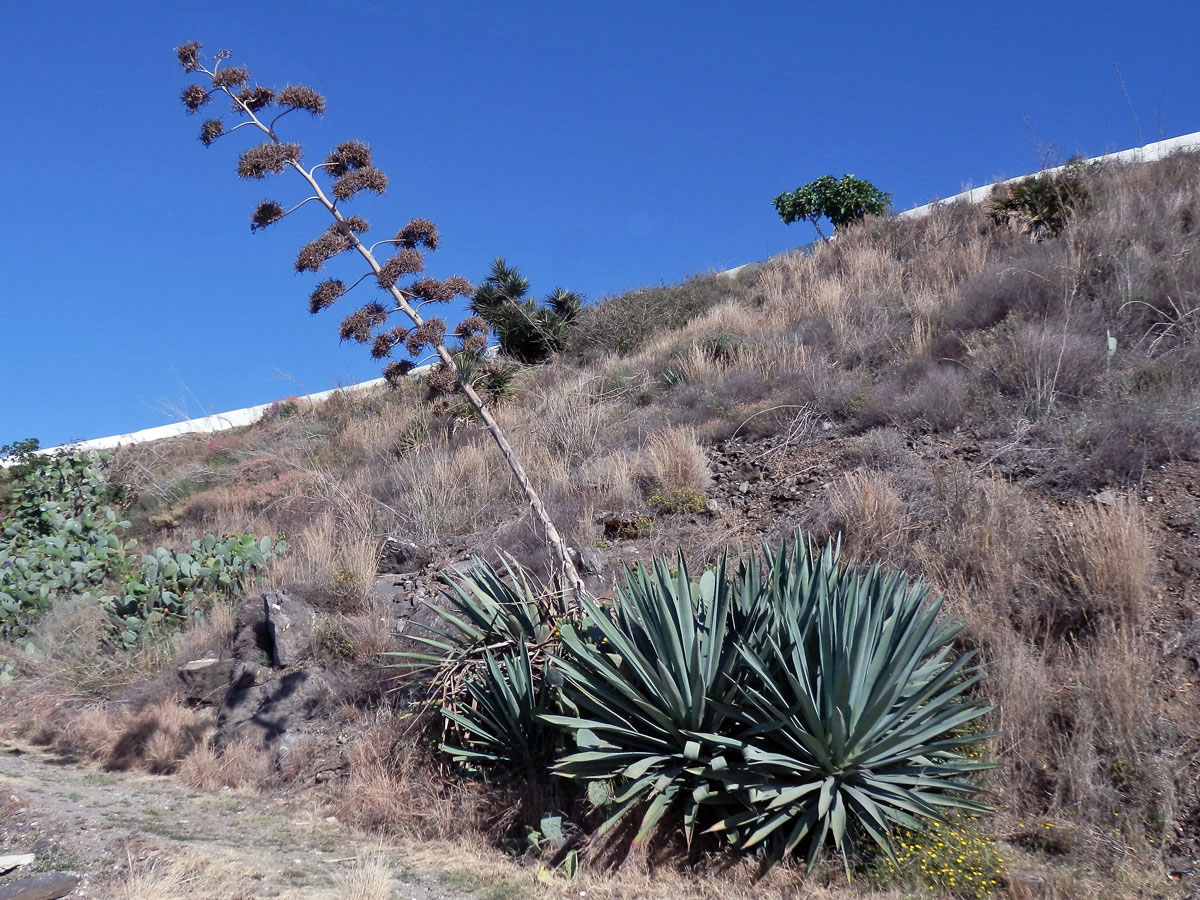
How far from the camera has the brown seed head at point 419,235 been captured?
6.37 meters

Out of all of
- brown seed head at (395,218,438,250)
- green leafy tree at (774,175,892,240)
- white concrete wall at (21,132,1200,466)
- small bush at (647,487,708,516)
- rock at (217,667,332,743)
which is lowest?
rock at (217,667,332,743)

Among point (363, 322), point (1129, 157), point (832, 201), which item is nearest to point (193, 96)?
point (363, 322)

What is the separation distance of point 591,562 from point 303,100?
420 centimetres

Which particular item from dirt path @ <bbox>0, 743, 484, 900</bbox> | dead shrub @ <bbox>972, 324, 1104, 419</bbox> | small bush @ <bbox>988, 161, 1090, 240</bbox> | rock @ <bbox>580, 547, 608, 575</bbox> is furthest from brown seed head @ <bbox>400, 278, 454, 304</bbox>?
small bush @ <bbox>988, 161, 1090, 240</bbox>

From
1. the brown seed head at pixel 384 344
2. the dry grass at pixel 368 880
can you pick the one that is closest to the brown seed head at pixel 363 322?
the brown seed head at pixel 384 344

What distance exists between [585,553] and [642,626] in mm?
2900

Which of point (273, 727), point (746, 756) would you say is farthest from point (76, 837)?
point (746, 756)

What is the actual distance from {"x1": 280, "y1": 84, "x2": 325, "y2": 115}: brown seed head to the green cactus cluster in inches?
200

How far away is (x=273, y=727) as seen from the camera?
6.73 m

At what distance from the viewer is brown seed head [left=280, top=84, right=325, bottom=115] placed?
6.27 meters

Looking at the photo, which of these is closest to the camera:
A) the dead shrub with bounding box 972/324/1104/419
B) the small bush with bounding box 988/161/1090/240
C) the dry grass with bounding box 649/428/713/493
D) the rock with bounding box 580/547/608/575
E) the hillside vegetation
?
the hillside vegetation

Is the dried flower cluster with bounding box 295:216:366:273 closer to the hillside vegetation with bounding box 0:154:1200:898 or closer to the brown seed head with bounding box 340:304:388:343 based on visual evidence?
the brown seed head with bounding box 340:304:388:343

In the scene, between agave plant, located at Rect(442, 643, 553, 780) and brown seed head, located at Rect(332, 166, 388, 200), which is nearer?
agave plant, located at Rect(442, 643, 553, 780)

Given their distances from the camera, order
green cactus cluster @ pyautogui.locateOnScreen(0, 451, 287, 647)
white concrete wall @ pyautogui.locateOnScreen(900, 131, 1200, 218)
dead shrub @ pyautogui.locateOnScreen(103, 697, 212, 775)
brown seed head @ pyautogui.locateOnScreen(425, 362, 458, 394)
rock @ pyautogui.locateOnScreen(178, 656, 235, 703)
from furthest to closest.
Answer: white concrete wall @ pyautogui.locateOnScreen(900, 131, 1200, 218), green cactus cluster @ pyautogui.locateOnScreen(0, 451, 287, 647), rock @ pyautogui.locateOnScreen(178, 656, 235, 703), dead shrub @ pyautogui.locateOnScreen(103, 697, 212, 775), brown seed head @ pyautogui.locateOnScreen(425, 362, 458, 394)
